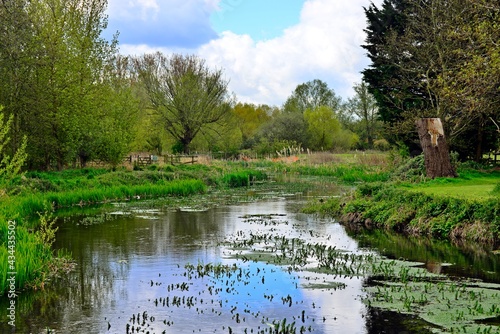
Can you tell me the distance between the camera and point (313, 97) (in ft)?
298

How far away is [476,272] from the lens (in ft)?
44.3

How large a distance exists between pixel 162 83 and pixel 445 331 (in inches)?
2155

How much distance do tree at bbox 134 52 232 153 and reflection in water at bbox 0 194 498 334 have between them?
4033 centimetres

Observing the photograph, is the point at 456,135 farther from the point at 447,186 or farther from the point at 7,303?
the point at 7,303

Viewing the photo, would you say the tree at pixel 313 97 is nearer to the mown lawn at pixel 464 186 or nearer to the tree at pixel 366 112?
the tree at pixel 366 112

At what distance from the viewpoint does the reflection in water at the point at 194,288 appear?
9.83m

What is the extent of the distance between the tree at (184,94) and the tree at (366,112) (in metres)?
22.5

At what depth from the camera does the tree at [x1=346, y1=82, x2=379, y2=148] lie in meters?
77.7

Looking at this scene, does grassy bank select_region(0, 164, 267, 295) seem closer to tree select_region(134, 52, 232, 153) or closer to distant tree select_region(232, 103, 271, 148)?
tree select_region(134, 52, 232, 153)

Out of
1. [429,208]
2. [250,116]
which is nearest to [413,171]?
[429,208]

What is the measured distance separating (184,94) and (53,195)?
1367 inches

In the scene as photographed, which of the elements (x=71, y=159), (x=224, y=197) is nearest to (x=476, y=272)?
(x=224, y=197)

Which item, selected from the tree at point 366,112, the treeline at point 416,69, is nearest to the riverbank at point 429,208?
the treeline at point 416,69

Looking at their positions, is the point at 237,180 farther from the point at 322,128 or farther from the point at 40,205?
the point at 322,128
